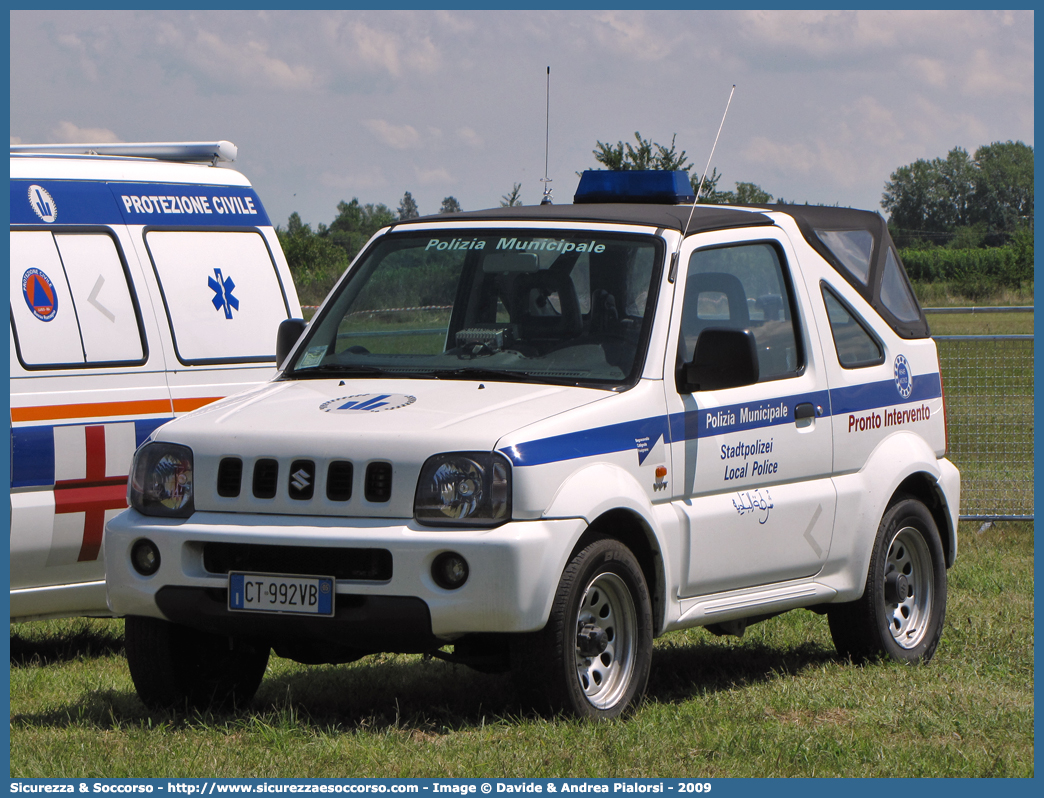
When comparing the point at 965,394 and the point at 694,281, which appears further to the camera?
the point at 965,394

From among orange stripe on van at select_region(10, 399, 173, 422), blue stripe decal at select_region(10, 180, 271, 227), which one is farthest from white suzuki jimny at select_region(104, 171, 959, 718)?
blue stripe decal at select_region(10, 180, 271, 227)

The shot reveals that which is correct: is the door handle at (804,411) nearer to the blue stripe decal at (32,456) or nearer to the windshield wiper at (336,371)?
the windshield wiper at (336,371)

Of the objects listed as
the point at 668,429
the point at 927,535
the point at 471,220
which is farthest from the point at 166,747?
the point at 927,535

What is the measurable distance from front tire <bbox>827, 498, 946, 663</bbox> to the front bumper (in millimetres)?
2300

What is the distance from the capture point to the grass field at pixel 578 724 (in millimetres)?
5371

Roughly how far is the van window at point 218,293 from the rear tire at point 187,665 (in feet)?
6.65

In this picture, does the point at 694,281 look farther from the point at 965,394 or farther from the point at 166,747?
the point at 965,394

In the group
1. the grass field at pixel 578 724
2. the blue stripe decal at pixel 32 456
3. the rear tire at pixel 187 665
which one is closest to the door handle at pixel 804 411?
the grass field at pixel 578 724

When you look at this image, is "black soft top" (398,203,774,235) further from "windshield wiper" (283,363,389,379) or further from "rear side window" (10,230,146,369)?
"rear side window" (10,230,146,369)

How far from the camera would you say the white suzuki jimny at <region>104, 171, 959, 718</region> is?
5.50 meters

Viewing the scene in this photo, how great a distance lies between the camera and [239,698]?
655 cm

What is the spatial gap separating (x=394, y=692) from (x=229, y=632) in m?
1.17

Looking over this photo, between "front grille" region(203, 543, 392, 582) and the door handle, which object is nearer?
"front grille" region(203, 543, 392, 582)

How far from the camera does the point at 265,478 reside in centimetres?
570
